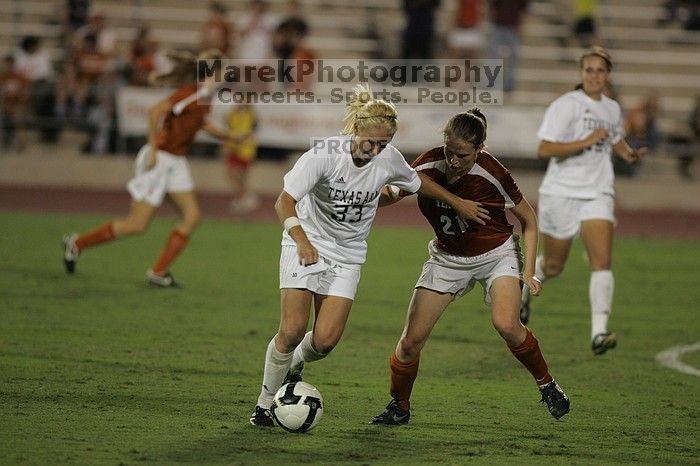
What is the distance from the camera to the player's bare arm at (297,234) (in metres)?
6.33

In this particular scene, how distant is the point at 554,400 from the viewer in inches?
275

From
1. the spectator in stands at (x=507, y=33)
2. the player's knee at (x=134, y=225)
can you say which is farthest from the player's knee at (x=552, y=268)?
the spectator in stands at (x=507, y=33)

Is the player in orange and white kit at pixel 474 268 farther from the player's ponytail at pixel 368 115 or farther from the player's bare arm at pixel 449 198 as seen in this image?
the player's ponytail at pixel 368 115

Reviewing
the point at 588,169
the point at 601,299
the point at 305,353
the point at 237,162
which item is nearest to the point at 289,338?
the point at 305,353

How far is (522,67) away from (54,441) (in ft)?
62.6

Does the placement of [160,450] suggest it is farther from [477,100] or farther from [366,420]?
[477,100]

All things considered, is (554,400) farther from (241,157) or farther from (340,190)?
(241,157)

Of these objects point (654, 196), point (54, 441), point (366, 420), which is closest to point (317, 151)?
point (366, 420)

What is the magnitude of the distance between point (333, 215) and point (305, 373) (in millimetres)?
1974

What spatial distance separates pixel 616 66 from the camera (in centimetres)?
2403

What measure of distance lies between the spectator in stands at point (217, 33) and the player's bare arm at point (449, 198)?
14.7 metres

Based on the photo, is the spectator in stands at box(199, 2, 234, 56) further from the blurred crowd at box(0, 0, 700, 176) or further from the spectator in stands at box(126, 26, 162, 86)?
the spectator in stands at box(126, 26, 162, 86)

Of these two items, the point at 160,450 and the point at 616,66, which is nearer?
the point at 160,450

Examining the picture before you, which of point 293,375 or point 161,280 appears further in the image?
point 161,280
